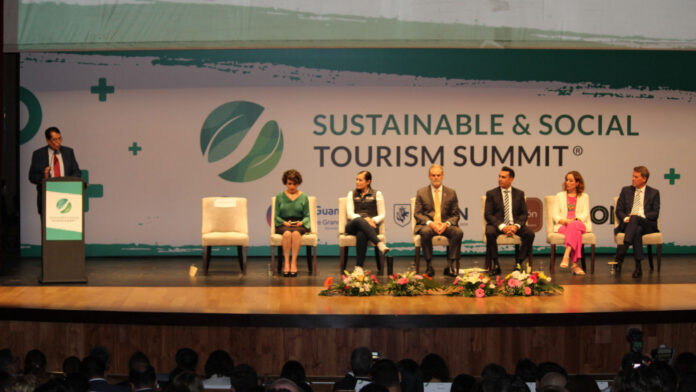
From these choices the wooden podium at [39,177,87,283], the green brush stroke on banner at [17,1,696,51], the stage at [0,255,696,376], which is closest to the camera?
the stage at [0,255,696,376]

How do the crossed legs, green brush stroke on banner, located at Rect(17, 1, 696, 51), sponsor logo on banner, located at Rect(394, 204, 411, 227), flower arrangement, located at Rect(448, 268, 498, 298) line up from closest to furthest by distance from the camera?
flower arrangement, located at Rect(448, 268, 498, 298), green brush stroke on banner, located at Rect(17, 1, 696, 51), the crossed legs, sponsor logo on banner, located at Rect(394, 204, 411, 227)

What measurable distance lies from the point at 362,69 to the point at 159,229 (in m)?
2.94

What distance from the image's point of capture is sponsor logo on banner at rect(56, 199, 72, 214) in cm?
661

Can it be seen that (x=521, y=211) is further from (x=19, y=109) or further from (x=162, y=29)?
(x=19, y=109)

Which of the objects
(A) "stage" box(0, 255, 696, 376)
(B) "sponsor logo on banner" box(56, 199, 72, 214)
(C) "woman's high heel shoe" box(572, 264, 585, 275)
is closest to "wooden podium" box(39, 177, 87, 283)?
(B) "sponsor logo on banner" box(56, 199, 72, 214)

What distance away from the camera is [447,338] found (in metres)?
5.28

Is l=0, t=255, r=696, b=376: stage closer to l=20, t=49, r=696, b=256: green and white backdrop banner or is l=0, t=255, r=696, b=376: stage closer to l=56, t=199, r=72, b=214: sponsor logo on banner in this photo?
l=56, t=199, r=72, b=214: sponsor logo on banner

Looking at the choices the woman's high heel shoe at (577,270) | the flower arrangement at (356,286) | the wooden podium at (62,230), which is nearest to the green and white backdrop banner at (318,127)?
the woman's high heel shoe at (577,270)

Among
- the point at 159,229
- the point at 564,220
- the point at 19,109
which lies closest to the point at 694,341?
the point at 564,220

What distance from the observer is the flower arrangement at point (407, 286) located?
6.12 m

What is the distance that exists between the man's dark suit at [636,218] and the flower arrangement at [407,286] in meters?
2.50

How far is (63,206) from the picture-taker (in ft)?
21.7

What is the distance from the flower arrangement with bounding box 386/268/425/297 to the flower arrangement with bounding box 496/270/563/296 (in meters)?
0.61

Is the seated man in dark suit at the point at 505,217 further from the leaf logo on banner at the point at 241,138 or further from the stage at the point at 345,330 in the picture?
the leaf logo on banner at the point at 241,138
